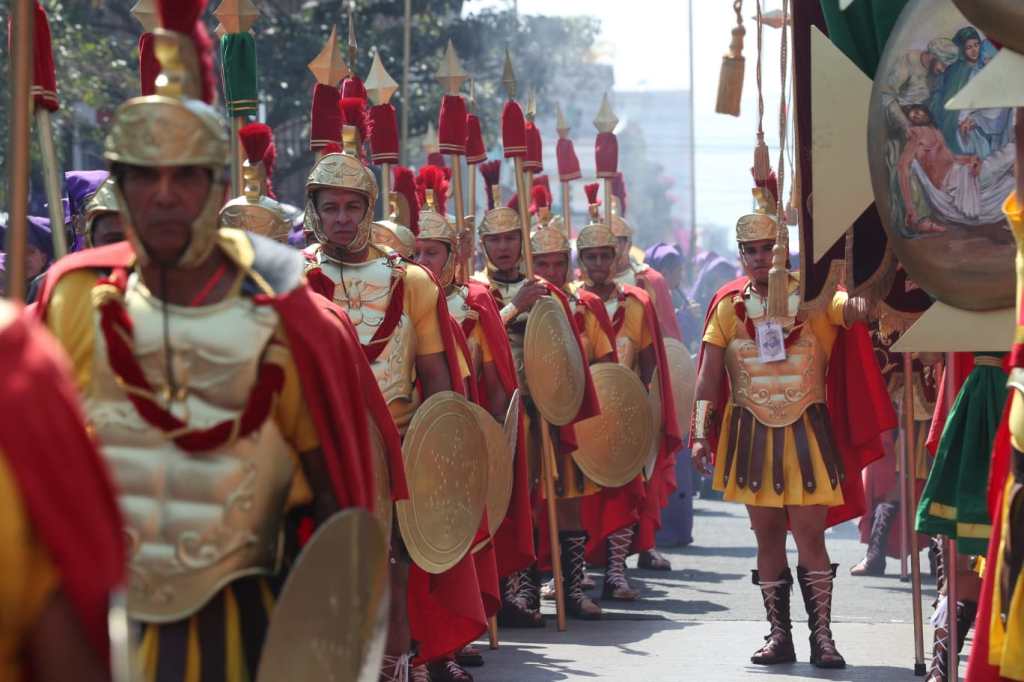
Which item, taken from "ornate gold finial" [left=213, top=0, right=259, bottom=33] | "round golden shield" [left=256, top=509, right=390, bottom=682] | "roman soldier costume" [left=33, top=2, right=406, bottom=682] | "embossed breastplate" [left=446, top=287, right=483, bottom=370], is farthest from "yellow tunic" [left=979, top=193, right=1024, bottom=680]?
"embossed breastplate" [left=446, top=287, right=483, bottom=370]

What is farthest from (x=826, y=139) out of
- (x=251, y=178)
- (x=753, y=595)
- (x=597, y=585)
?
(x=597, y=585)

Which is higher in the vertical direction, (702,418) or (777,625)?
(702,418)

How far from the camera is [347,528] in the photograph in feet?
14.5

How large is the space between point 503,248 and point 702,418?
208cm

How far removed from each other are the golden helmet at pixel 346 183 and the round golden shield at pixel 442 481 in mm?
800

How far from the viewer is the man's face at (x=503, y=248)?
11250 mm

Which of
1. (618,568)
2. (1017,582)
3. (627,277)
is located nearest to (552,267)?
(618,568)

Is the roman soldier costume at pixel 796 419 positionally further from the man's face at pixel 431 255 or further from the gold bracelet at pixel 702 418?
the man's face at pixel 431 255

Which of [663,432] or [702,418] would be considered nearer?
[702,418]

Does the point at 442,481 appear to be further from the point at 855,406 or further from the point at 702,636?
the point at 702,636

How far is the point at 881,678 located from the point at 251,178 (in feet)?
11.0

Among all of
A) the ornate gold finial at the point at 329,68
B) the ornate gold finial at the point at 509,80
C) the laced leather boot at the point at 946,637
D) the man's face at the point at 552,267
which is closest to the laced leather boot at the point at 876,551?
the man's face at the point at 552,267

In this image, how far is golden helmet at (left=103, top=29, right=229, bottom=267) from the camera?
169 inches

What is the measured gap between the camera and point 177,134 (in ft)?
14.1
